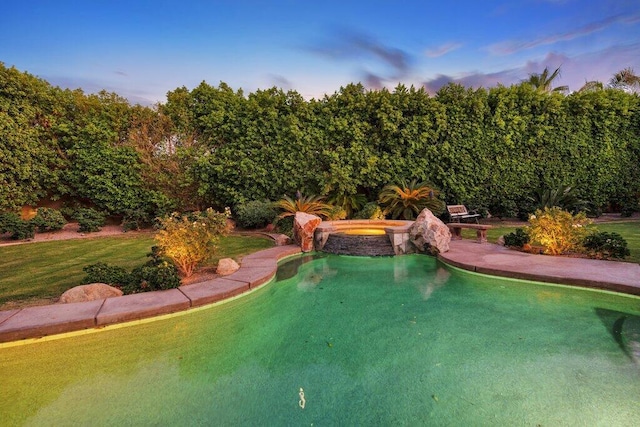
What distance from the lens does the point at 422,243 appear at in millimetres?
6477

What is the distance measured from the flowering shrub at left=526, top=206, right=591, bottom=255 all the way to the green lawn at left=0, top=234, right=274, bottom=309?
227 inches

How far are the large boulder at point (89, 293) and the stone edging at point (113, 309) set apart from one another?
0.45 ft

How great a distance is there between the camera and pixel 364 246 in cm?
665

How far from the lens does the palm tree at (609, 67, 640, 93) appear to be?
18875 mm

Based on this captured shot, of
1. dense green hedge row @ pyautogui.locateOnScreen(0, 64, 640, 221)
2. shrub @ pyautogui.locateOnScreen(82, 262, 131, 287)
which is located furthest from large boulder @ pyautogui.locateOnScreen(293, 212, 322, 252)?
shrub @ pyautogui.locateOnScreen(82, 262, 131, 287)

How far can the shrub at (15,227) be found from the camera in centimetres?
785

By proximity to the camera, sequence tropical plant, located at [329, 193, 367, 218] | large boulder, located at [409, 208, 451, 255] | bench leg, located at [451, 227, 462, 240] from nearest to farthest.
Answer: large boulder, located at [409, 208, 451, 255], bench leg, located at [451, 227, 462, 240], tropical plant, located at [329, 193, 367, 218]

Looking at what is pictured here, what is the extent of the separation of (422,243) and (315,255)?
2.39m

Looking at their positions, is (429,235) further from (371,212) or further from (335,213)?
(335,213)

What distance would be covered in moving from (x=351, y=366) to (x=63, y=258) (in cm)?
632

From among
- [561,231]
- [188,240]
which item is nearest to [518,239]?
[561,231]

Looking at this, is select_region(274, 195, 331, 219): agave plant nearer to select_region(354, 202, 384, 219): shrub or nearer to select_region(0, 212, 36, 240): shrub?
select_region(354, 202, 384, 219): shrub

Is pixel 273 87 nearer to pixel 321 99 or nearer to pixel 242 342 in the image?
pixel 321 99

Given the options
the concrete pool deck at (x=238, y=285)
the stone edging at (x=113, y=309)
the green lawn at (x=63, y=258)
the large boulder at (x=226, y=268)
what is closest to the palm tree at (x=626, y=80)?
the concrete pool deck at (x=238, y=285)
